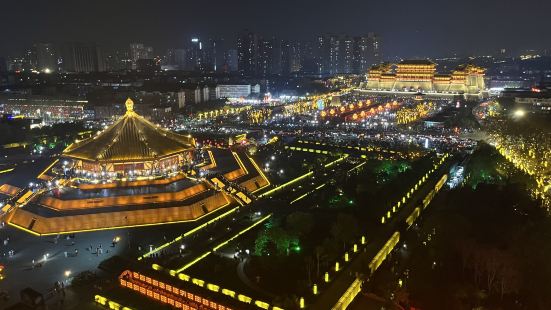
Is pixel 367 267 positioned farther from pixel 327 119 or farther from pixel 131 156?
pixel 327 119

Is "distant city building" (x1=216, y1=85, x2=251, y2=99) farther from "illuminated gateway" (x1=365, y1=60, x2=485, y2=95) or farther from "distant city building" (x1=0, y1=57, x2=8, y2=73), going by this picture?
"distant city building" (x1=0, y1=57, x2=8, y2=73)

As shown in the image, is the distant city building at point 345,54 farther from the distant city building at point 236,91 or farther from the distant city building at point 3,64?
the distant city building at point 3,64

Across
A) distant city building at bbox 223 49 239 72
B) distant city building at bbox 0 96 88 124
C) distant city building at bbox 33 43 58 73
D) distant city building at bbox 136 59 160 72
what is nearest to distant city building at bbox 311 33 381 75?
distant city building at bbox 223 49 239 72

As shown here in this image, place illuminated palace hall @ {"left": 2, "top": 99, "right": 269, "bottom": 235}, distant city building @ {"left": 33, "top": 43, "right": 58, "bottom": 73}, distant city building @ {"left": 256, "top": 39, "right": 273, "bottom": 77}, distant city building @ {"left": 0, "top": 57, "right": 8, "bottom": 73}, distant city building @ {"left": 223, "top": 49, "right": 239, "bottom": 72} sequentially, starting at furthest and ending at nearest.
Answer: distant city building @ {"left": 223, "top": 49, "right": 239, "bottom": 72}
distant city building @ {"left": 256, "top": 39, "right": 273, "bottom": 77}
distant city building @ {"left": 33, "top": 43, "right": 58, "bottom": 73}
distant city building @ {"left": 0, "top": 57, "right": 8, "bottom": 73}
illuminated palace hall @ {"left": 2, "top": 99, "right": 269, "bottom": 235}

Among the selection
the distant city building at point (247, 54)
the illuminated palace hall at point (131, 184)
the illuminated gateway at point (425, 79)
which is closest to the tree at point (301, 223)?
the illuminated palace hall at point (131, 184)

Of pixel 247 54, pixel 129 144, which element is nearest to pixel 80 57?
pixel 247 54

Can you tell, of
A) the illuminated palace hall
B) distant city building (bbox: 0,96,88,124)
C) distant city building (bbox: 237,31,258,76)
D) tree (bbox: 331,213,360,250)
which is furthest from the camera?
distant city building (bbox: 237,31,258,76)
